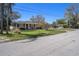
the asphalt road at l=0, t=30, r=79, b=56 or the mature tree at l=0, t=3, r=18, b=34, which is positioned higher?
the mature tree at l=0, t=3, r=18, b=34

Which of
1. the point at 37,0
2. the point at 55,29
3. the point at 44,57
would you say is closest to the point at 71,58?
the point at 44,57

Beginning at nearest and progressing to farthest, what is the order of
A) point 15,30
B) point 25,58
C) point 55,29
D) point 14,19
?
point 25,58 < point 15,30 < point 14,19 < point 55,29

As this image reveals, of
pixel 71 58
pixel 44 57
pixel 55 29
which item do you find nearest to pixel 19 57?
pixel 44 57

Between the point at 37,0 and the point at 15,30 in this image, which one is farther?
the point at 15,30

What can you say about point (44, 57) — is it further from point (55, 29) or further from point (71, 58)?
point (55, 29)

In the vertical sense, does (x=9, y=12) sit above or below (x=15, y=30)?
above

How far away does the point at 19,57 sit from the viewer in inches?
248

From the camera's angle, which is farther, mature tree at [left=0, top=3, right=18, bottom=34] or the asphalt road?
mature tree at [left=0, top=3, right=18, bottom=34]

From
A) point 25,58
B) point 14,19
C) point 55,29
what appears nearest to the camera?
point 25,58

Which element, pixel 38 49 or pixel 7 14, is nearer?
pixel 38 49

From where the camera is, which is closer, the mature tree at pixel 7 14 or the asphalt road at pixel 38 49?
the asphalt road at pixel 38 49

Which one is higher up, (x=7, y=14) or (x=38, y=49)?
→ (x=7, y=14)

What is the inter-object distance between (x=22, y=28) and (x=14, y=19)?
115cm

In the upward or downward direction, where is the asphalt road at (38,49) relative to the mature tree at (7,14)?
downward
